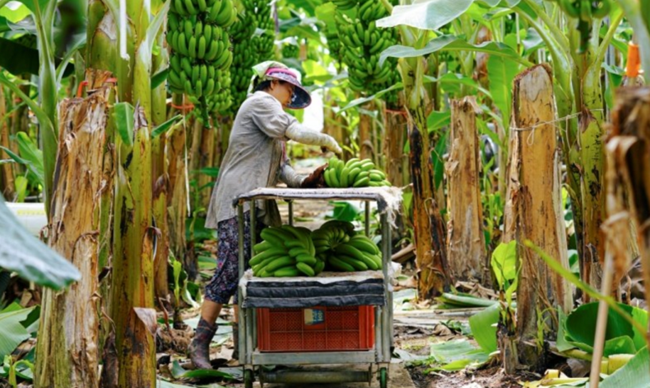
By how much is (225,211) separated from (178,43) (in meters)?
0.95

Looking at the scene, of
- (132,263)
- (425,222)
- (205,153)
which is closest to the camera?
(132,263)

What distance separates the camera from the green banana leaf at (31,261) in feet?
4.46

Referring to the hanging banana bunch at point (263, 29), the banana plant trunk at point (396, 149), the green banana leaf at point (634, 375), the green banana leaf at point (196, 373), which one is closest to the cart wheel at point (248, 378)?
the green banana leaf at point (196, 373)

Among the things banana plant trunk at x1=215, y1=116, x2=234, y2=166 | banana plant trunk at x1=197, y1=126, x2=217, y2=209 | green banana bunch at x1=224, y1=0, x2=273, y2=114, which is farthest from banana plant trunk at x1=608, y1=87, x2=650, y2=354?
banana plant trunk at x1=197, y1=126, x2=217, y2=209

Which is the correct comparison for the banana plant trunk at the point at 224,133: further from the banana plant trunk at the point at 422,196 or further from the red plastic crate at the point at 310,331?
the red plastic crate at the point at 310,331

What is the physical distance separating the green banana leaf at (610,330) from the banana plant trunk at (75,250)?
211 cm

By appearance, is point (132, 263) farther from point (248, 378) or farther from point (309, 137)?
point (309, 137)

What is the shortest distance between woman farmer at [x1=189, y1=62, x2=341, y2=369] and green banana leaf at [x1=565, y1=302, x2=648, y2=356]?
153 centimetres

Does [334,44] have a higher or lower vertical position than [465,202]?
higher

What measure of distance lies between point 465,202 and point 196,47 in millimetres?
2747

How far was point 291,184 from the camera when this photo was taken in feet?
16.1

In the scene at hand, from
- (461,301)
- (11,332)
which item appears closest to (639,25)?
(11,332)

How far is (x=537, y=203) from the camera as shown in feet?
13.1

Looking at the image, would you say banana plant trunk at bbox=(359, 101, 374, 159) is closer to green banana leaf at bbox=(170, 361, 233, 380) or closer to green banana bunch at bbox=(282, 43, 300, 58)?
green banana bunch at bbox=(282, 43, 300, 58)
